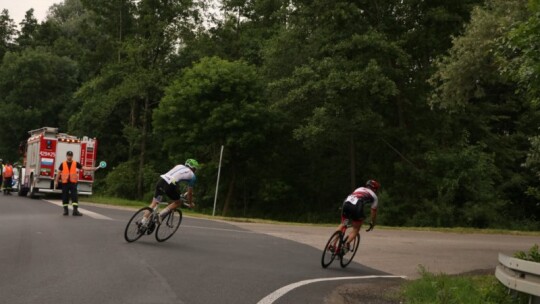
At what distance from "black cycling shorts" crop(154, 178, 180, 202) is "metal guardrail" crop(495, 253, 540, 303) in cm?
700

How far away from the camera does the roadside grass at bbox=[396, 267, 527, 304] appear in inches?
307

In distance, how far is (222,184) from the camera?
39469 millimetres

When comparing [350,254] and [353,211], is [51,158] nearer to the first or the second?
[350,254]

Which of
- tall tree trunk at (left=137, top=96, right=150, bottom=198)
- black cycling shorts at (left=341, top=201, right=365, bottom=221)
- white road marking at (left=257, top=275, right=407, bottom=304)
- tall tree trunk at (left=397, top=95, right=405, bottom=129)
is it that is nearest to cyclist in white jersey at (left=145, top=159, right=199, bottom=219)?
black cycling shorts at (left=341, top=201, right=365, bottom=221)

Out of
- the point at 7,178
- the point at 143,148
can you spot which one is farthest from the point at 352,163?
the point at 143,148

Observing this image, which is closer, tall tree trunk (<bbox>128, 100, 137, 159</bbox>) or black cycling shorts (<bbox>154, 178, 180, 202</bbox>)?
black cycling shorts (<bbox>154, 178, 180, 202</bbox>)

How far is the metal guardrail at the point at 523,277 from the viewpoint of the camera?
659cm

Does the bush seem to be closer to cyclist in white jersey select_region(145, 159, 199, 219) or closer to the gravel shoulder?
the gravel shoulder

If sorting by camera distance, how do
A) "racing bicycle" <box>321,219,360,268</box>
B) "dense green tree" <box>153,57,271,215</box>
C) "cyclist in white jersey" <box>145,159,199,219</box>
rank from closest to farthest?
"racing bicycle" <box>321,219,360,268</box>
"cyclist in white jersey" <box>145,159,199,219</box>
"dense green tree" <box>153,57,271,215</box>

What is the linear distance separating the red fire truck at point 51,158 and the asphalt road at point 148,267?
13.4 metres

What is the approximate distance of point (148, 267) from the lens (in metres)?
9.32

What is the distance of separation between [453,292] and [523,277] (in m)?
1.54

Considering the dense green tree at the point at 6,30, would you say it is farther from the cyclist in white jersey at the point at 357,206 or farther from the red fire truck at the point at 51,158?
the cyclist in white jersey at the point at 357,206

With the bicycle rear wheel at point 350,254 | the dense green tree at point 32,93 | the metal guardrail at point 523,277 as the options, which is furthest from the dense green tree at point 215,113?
the dense green tree at point 32,93
